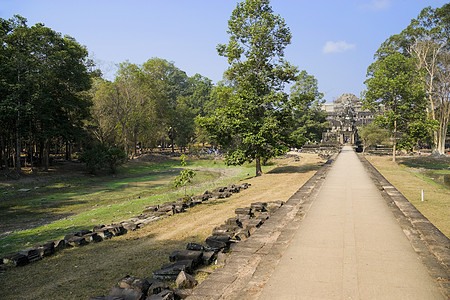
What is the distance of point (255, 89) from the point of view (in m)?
22.2

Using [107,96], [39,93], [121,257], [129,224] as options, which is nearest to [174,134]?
[107,96]

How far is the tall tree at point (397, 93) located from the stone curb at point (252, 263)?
26.0 meters

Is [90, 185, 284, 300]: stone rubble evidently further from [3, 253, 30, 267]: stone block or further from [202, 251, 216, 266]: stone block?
[3, 253, 30, 267]: stone block

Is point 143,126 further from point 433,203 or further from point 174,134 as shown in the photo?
point 433,203

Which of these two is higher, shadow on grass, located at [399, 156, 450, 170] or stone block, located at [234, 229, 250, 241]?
shadow on grass, located at [399, 156, 450, 170]

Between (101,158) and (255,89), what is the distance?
15678 millimetres

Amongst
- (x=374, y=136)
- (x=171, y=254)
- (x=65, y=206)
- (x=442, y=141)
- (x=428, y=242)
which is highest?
(x=374, y=136)

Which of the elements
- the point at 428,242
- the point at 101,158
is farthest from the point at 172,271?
the point at 101,158

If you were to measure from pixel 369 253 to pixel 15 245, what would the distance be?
9.86 meters

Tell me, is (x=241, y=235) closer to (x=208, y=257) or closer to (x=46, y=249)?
(x=208, y=257)

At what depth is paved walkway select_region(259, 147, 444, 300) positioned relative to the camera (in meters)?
4.00

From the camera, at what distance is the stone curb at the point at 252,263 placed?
13.4 ft

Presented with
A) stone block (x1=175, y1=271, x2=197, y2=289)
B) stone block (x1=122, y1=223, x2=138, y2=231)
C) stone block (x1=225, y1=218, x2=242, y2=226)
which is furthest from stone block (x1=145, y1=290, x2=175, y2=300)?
stone block (x1=122, y1=223, x2=138, y2=231)

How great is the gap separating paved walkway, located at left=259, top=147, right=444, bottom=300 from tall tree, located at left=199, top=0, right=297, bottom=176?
44.3 feet
